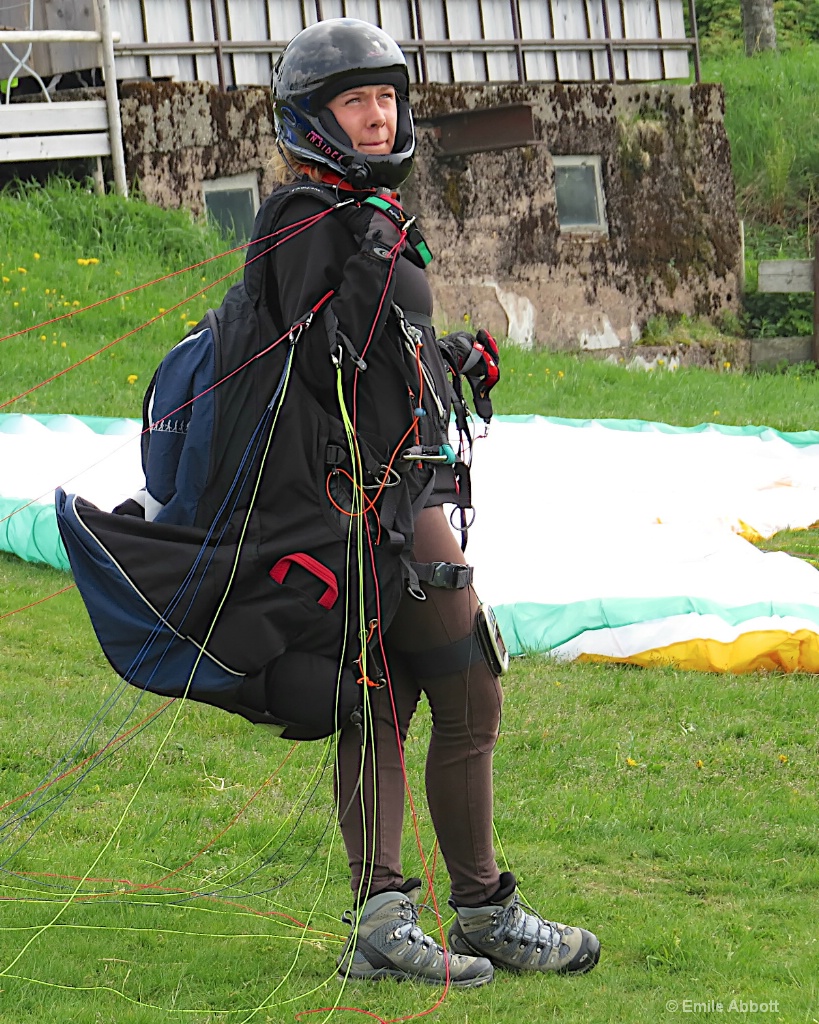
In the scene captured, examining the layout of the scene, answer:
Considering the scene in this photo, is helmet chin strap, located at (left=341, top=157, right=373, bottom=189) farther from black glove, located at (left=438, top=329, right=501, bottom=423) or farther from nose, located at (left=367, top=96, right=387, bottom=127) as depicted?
black glove, located at (left=438, top=329, right=501, bottom=423)

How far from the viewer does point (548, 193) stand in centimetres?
1342

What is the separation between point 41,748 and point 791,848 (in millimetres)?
2283

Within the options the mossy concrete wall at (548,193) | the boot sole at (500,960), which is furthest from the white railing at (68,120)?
the boot sole at (500,960)

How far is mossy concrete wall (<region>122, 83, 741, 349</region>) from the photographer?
37.9ft

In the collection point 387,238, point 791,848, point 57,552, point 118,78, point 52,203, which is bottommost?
point 791,848

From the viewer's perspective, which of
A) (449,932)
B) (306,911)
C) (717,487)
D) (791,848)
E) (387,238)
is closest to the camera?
(387,238)

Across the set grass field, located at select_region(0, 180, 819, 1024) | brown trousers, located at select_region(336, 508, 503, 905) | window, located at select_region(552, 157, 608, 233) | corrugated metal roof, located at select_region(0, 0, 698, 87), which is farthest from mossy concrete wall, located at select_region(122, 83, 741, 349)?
brown trousers, located at select_region(336, 508, 503, 905)

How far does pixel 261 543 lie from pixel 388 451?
323 mm

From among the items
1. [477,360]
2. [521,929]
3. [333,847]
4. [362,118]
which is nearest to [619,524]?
[333,847]

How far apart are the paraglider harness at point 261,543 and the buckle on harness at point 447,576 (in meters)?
0.01

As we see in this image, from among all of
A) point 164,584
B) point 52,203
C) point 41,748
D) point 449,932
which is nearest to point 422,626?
point 164,584

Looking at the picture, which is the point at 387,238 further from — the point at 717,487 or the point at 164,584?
the point at 717,487

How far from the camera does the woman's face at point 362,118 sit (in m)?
2.99

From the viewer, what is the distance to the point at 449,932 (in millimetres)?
3199
